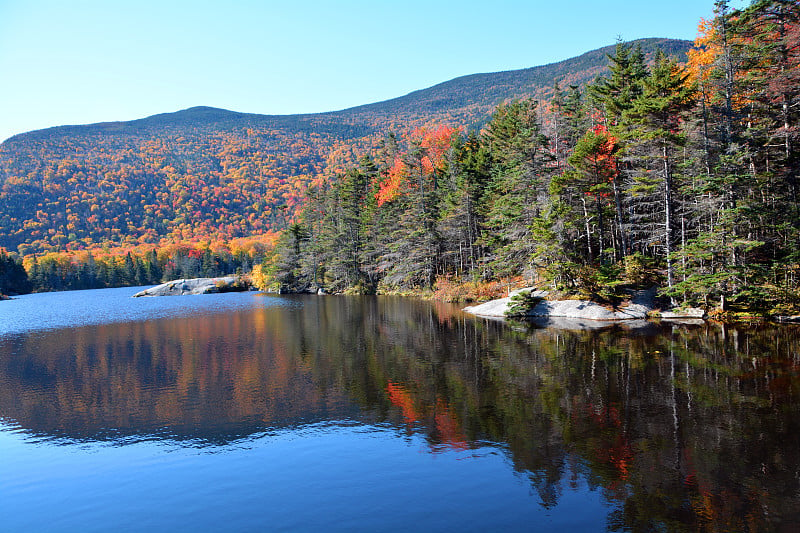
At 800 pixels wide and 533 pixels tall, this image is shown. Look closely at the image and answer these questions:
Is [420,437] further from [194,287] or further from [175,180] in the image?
[175,180]

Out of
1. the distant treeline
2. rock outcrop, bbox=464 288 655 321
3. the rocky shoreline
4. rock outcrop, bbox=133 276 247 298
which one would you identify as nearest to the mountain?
the distant treeline

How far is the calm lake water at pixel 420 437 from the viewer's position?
937 centimetres

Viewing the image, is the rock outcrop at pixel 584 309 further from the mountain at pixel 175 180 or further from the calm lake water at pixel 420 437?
the mountain at pixel 175 180

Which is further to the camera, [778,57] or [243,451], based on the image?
[778,57]

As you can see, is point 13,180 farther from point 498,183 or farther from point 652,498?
point 652,498

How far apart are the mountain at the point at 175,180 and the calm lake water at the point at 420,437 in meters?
128

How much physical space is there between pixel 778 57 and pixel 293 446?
35.3 metres

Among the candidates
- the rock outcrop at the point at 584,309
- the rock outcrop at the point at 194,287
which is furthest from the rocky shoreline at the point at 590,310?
the rock outcrop at the point at 194,287

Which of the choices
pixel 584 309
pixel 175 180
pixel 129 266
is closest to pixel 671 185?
pixel 584 309

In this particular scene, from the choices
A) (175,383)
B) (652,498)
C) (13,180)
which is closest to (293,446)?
(652,498)

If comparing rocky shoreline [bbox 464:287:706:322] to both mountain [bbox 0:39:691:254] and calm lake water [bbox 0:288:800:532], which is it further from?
mountain [bbox 0:39:691:254]

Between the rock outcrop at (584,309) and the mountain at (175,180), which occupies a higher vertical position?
the mountain at (175,180)

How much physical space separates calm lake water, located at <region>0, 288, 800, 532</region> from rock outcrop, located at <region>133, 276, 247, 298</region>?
6529 centimetres

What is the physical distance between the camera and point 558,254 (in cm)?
3394
